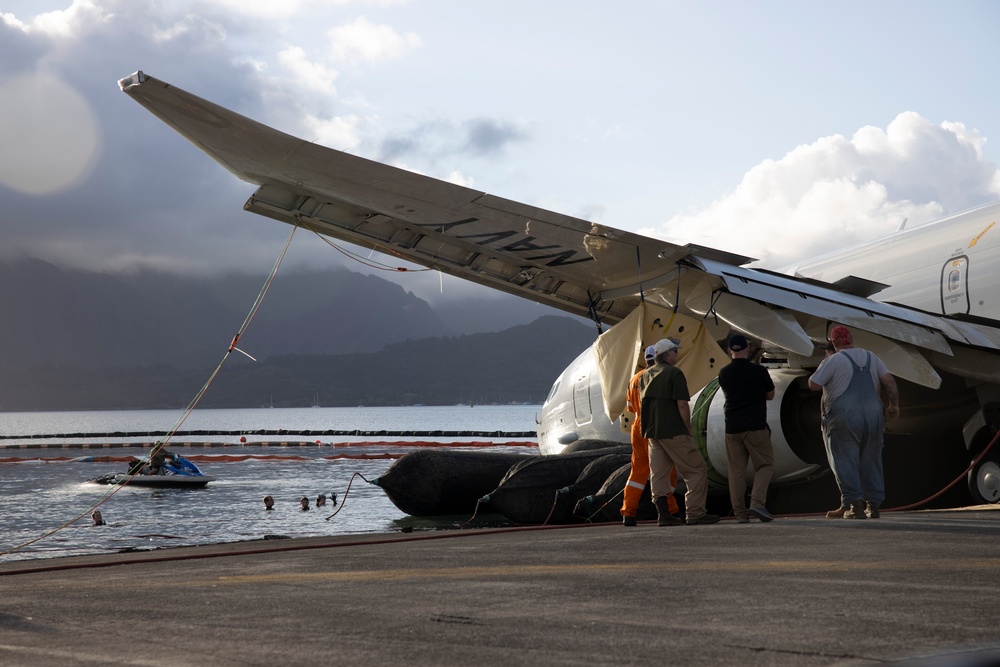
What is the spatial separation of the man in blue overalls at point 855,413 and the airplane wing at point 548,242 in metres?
0.41

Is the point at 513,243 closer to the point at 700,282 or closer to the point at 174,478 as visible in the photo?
the point at 700,282

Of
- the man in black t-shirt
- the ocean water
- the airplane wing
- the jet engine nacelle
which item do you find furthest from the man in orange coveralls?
the ocean water

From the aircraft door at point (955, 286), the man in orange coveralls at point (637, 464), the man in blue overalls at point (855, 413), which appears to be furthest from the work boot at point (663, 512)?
the aircraft door at point (955, 286)

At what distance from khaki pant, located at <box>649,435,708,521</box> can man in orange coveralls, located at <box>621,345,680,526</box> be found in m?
0.26

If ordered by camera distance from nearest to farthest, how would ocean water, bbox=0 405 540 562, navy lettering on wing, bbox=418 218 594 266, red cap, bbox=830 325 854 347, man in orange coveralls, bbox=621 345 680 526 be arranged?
red cap, bbox=830 325 854 347
navy lettering on wing, bbox=418 218 594 266
man in orange coveralls, bbox=621 345 680 526
ocean water, bbox=0 405 540 562

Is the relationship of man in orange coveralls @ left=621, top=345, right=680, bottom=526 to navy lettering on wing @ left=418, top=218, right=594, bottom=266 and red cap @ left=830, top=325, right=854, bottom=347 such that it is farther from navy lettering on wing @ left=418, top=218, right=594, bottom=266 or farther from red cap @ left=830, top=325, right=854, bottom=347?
red cap @ left=830, top=325, right=854, bottom=347

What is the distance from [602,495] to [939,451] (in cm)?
564

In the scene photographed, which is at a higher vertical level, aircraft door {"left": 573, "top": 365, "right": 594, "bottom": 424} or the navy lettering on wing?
the navy lettering on wing

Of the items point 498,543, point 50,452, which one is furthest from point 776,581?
point 50,452

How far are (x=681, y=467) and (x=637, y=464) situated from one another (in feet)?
2.58

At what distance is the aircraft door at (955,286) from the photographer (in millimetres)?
13461

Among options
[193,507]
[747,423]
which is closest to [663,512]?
[747,423]

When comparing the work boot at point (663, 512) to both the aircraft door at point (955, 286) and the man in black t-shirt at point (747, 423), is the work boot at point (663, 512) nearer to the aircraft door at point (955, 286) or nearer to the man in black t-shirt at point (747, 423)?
the man in black t-shirt at point (747, 423)

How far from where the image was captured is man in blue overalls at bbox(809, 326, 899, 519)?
12281 mm
